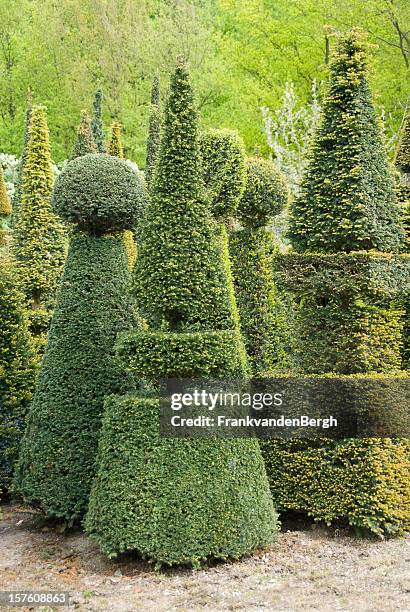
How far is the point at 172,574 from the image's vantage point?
6.18 metres

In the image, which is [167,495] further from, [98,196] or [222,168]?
[222,168]

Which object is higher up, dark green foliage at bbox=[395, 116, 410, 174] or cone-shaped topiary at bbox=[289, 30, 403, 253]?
dark green foliage at bbox=[395, 116, 410, 174]

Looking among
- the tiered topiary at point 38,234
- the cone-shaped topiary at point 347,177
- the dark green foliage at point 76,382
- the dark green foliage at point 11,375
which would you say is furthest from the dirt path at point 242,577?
the tiered topiary at point 38,234

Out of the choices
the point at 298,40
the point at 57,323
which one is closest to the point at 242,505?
the point at 57,323

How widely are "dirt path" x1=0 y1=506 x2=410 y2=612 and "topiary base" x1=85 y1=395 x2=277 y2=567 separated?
0.63 ft

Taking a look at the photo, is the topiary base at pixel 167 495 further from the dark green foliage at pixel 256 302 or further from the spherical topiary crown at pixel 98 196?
the dark green foliage at pixel 256 302

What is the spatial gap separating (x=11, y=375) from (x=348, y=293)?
3650mm

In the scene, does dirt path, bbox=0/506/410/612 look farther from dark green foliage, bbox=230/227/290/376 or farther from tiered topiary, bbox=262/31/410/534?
dark green foliage, bbox=230/227/290/376

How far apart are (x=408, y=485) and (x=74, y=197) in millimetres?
4191

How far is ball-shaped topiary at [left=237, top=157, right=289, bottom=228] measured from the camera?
9719 mm

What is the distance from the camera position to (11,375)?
8312 millimetres

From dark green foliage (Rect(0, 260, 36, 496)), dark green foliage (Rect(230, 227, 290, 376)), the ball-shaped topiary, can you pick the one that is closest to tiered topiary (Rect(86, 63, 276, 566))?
dark green foliage (Rect(0, 260, 36, 496))

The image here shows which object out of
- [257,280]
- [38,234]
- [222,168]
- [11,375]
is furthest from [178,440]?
[38,234]

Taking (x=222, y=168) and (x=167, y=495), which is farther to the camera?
(x=222, y=168)
